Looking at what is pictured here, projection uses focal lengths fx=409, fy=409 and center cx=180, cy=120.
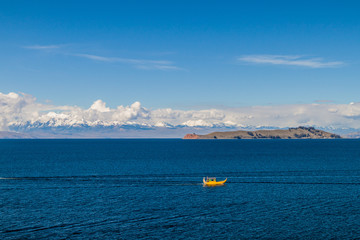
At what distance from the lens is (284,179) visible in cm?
12388

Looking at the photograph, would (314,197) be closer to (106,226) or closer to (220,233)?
(220,233)

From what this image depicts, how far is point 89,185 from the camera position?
10931 centimetres

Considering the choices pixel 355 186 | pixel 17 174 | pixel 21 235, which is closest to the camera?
pixel 21 235

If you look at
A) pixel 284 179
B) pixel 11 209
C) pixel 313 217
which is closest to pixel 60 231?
pixel 11 209

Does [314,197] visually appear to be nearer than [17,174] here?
Yes

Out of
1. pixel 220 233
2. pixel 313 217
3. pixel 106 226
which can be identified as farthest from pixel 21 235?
pixel 313 217

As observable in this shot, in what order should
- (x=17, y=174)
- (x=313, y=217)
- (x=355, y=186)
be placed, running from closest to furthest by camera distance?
(x=313, y=217) → (x=355, y=186) → (x=17, y=174)

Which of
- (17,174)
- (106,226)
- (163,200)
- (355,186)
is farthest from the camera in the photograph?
(17,174)

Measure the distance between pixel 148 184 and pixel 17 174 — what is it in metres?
51.4

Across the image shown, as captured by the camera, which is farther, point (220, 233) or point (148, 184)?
point (148, 184)

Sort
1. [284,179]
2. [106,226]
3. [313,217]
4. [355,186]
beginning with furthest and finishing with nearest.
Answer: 1. [284,179]
2. [355,186]
3. [313,217]
4. [106,226]

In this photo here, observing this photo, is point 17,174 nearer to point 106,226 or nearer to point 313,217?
point 106,226

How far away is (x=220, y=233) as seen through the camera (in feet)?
203

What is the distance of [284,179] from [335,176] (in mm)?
19878
